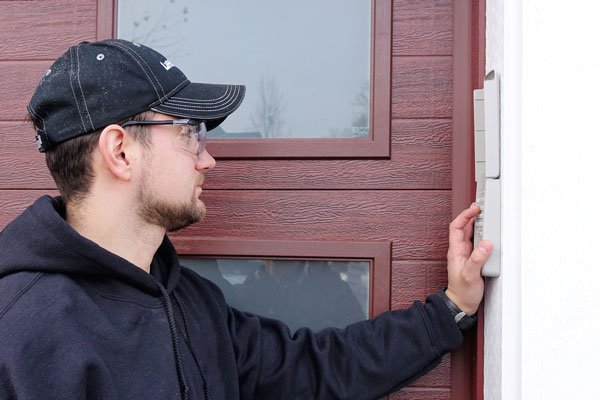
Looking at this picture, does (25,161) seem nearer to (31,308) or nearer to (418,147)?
(31,308)

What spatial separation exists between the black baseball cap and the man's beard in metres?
0.15

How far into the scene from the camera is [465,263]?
1295 millimetres

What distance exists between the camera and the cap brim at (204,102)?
1.23 metres

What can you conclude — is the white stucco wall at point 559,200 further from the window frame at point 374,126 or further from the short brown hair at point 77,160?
the short brown hair at point 77,160

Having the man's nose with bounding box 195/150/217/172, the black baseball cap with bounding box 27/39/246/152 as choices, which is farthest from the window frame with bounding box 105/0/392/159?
the black baseball cap with bounding box 27/39/246/152

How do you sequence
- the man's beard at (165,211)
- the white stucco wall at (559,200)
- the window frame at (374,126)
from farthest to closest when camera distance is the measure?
1. the window frame at (374,126)
2. the man's beard at (165,211)
3. the white stucco wall at (559,200)

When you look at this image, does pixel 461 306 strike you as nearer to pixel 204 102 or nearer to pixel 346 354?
pixel 346 354

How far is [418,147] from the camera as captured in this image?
145 centimetres

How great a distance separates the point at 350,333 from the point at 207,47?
31.7 inches

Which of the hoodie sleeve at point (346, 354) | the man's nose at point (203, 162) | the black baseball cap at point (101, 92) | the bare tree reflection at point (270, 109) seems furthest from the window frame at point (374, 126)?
the hoodie sleeve at point (346, 354)

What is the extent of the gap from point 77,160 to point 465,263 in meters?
0.85

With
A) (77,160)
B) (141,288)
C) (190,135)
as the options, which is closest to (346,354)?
(141,288)

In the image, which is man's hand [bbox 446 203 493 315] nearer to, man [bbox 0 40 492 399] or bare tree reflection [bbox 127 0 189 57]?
man [bbox 0 40 492 399]

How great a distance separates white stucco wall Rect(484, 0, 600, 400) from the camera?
1.10 m
